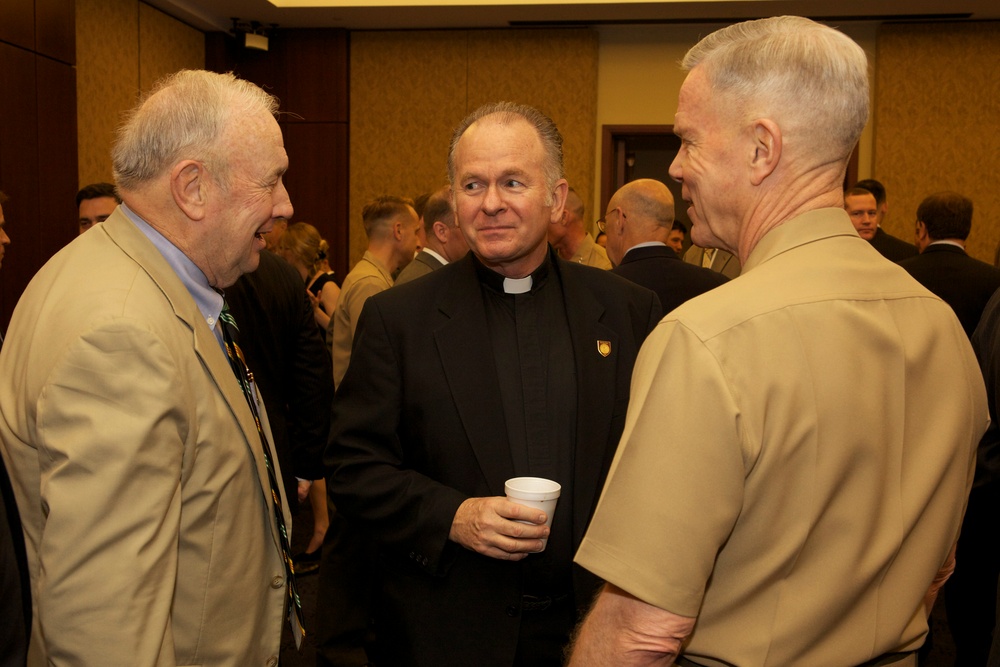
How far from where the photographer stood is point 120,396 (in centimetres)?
127

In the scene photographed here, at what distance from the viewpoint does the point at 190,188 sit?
158 centimetres

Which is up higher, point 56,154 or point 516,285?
point 56,154

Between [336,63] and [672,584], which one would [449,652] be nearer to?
[672,584]

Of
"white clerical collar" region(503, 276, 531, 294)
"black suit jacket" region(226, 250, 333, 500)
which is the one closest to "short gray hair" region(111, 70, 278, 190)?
"white clerical collar" region(503, 276, 531, 294)

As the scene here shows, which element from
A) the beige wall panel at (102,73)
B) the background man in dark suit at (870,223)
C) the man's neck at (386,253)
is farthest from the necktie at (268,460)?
the beige wall panel at (102,73)

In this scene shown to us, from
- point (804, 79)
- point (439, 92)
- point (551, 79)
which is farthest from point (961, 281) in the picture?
point (439, 92)

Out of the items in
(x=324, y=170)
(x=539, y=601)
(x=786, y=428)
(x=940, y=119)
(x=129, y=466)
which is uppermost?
(x=940, y=119)

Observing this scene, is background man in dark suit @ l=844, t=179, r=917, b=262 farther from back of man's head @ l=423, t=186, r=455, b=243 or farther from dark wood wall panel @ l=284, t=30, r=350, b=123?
dark wood wall panel @ l=284, t=30, r=350, b=123

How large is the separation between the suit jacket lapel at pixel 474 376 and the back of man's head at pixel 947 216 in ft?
12.0

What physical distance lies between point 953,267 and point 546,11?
16.9 feet

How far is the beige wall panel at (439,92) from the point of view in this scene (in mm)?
8883

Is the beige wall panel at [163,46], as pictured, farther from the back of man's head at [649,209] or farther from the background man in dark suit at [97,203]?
the back of man's head at [649,209]

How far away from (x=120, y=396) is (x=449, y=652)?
97 cm

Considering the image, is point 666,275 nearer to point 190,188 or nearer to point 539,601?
point 539,601
